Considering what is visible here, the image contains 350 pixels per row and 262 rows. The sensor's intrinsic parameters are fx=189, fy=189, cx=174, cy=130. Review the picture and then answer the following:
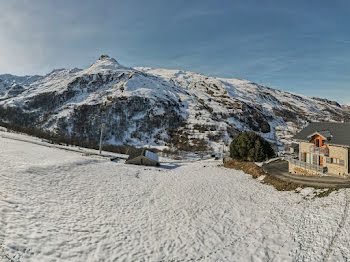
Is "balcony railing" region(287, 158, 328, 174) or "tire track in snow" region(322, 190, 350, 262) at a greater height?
"balcony railing" region(287, 158, 328, 174)

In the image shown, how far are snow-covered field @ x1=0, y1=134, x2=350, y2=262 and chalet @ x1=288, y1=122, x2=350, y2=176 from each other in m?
7.10

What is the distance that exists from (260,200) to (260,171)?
11274 millimetres

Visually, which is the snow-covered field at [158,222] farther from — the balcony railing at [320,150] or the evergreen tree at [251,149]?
the evergreen tree at [251,149]

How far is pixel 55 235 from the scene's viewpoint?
11617mm

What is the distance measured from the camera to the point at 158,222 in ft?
50.9

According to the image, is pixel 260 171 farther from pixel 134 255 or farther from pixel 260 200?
pixel 134 255

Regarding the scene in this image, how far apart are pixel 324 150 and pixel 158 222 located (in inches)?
942

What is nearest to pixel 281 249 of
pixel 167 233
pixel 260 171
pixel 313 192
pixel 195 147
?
pixel 167 233

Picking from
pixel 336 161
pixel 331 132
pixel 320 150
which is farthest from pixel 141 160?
pixel 331 132

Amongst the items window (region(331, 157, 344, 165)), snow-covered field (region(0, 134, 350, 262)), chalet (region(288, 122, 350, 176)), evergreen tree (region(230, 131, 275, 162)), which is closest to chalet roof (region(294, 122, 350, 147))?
chalet (region(288, 122, 350, 176))

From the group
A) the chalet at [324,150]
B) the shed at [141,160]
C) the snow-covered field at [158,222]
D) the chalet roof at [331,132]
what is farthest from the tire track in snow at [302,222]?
the shed at [141,160]

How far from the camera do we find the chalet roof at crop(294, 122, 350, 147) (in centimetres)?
2416

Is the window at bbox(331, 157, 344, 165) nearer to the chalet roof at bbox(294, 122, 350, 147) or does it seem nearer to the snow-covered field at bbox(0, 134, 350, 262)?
the chalet roof at bbox(294, 122, 350, 147)

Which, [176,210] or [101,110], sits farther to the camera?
[101,110]
